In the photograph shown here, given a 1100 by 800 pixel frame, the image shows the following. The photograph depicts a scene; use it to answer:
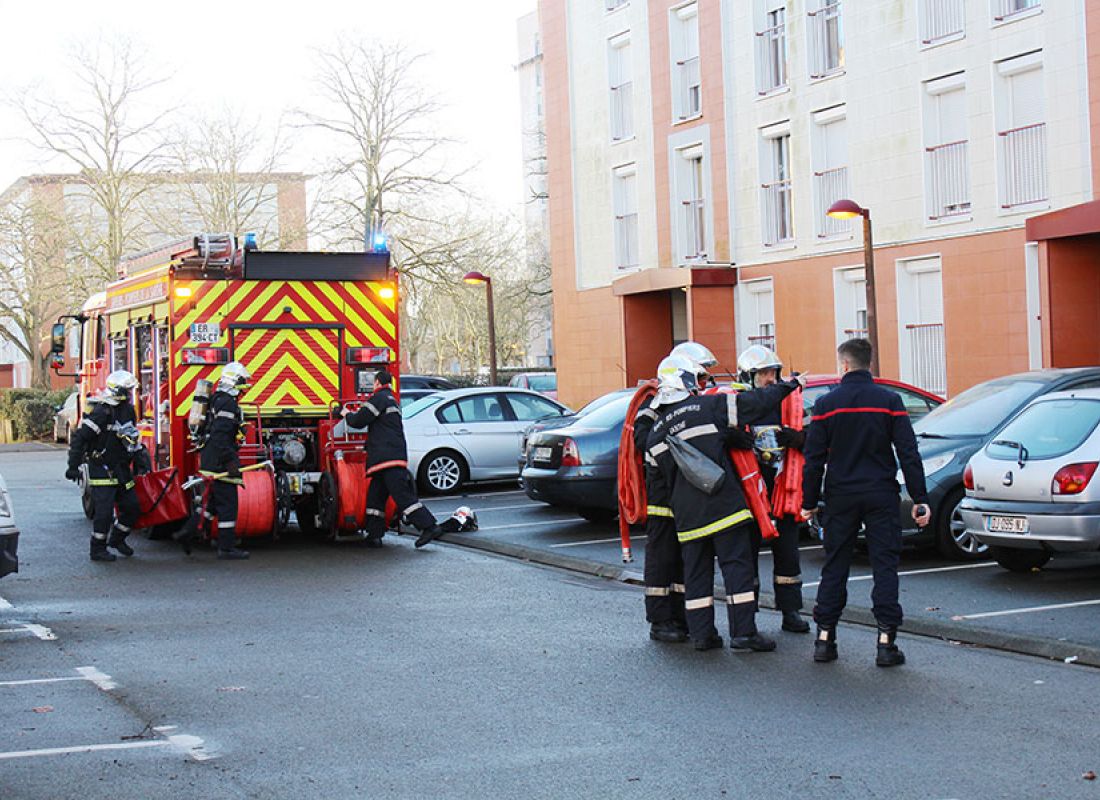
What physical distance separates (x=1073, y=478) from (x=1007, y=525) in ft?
1.97

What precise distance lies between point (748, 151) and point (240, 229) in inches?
1023

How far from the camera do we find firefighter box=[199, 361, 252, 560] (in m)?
14.2

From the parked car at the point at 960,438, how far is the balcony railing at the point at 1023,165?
9.73m

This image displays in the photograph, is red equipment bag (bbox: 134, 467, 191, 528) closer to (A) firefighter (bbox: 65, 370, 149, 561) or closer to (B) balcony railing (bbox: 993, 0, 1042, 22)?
(A) firefighter (bbox: 65, 370, 149, 561)

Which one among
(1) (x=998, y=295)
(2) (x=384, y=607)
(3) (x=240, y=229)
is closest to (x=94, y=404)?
(2) (x=384, y=607)

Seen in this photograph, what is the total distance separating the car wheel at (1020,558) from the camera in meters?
11.7

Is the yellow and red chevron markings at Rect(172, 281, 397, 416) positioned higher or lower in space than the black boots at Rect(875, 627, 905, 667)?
higher

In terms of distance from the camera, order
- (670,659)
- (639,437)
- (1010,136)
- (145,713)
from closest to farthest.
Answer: (145,713) < (670,659) < (639,437) < (1010,136)

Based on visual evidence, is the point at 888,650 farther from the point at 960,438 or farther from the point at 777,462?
the point at 960,438

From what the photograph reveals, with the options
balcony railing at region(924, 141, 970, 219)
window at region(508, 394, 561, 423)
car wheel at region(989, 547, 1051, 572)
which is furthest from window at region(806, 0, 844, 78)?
car wheel at region(989, 547, 1051, 572)

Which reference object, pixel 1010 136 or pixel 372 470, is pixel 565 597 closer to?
pixel 372 470

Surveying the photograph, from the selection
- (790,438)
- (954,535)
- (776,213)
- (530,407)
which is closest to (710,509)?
(790,438)

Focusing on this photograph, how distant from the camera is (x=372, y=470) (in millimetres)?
14766

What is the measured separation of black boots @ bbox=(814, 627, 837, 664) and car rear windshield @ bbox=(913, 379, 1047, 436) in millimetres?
4919
